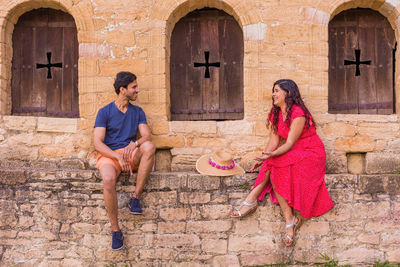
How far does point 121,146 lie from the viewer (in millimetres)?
4523

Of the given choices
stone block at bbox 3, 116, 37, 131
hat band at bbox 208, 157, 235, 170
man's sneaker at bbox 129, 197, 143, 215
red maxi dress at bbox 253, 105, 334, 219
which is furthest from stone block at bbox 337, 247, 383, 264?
stone block at bbox 3, 116, 37, 131

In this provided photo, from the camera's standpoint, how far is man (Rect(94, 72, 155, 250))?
4.19 metres

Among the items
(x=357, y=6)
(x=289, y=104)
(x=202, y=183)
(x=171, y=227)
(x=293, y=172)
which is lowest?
(x=171, y=227)

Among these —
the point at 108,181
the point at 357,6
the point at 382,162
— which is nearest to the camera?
the point at 108,181

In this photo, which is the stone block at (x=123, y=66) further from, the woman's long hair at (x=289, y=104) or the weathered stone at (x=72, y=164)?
the woman's long hair at (x=289, y=104)

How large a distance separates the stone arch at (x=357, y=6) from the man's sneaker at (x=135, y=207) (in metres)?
3.05

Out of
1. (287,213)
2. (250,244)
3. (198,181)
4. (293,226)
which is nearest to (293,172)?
(287,213)

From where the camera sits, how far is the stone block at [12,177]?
4.50 meters

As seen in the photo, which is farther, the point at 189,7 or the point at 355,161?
the point at 189,7

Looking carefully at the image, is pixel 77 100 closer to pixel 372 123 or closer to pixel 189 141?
pixel 189 141

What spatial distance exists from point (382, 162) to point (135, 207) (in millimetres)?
3067

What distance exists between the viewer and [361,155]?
509cm

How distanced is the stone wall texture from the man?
22 cm

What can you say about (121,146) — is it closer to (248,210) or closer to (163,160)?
(163,160)
